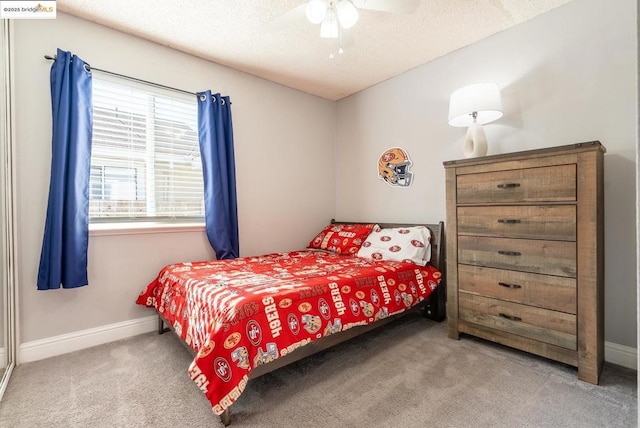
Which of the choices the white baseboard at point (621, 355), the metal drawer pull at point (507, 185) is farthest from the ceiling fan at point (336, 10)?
the white baseboard at point (621, 355)

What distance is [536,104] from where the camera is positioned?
2.20 metres

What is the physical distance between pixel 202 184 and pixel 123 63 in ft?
3.62

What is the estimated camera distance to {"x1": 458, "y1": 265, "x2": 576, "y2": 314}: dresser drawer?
1685 millimetres

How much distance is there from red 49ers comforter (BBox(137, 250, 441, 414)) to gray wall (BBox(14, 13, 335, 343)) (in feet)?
0.96

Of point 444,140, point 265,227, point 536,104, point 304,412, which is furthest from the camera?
point 265,227

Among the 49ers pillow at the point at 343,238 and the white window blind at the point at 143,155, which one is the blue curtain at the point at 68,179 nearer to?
the white window blind at the point at 143,155

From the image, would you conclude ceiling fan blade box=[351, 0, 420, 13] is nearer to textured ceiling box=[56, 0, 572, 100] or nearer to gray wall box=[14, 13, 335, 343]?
textured ceiling box=[56, 0, 572, 100]

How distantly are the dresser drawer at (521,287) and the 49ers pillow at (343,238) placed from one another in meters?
1.06

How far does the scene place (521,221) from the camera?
184 cm

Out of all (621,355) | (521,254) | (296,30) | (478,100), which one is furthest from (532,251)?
(296,30)

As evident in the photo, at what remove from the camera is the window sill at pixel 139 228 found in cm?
220

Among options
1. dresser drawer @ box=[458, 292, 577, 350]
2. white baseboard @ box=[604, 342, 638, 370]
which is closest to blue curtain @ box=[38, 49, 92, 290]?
dresser drawer @ box=[458, 292, 577, 350]

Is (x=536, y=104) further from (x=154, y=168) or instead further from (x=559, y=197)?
(x=154, y=168)

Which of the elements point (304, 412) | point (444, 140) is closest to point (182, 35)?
point (444, 140)
